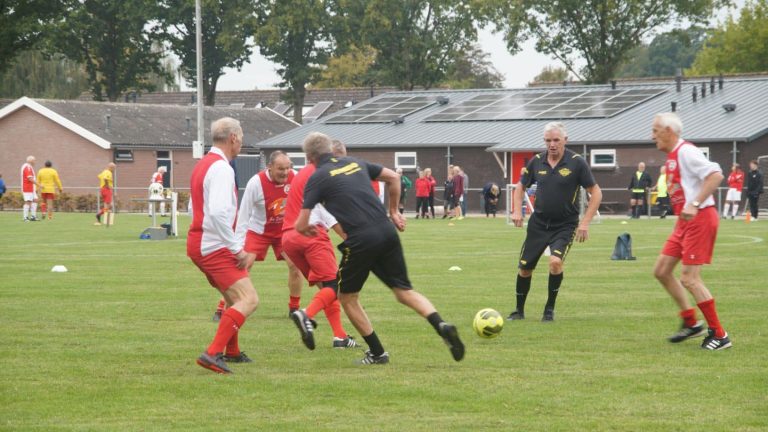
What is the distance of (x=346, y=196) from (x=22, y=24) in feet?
197

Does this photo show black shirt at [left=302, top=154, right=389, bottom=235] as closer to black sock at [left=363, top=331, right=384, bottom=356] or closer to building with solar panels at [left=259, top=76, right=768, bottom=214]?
black sock at [left=363, top=331, right=384, bottom=356]

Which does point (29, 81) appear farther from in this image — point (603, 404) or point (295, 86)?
point (603, 404)

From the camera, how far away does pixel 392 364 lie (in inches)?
388

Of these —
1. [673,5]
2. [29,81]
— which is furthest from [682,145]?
[29,81]

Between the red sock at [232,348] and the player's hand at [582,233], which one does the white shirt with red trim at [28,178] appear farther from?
the red sock at [232,348]

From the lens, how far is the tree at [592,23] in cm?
6581

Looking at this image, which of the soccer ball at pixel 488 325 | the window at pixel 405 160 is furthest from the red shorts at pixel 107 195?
the soccer ball at pixel 488 325

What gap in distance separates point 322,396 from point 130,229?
27.2 metres

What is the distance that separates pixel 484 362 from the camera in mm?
9891

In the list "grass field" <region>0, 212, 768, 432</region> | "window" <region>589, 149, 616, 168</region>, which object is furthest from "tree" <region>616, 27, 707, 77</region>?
"grass field" <region>0, 212, 768, 432</region>

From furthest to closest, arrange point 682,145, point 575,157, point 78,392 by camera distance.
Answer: point 575,157 → point 682,145 → point 78,392

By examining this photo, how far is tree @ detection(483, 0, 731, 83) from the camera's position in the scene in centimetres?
6581

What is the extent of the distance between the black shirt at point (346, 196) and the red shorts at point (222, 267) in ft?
2.38

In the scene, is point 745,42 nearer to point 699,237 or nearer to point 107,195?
point 107,195
